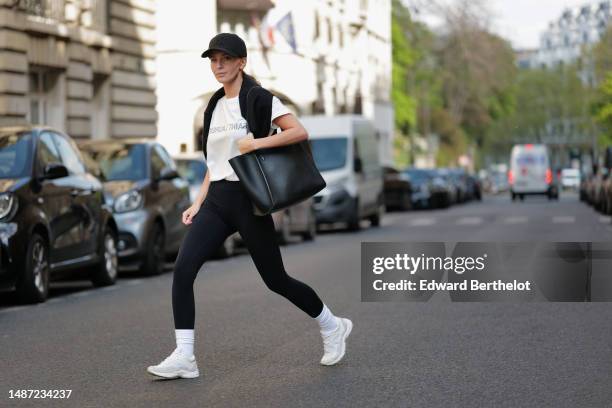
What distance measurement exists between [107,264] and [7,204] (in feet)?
10.1

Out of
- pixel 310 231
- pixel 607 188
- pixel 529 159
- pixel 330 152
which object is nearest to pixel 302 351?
pixel 310 231

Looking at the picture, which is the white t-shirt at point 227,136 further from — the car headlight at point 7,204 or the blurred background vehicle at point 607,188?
the blurred background vehicle at point 607,188

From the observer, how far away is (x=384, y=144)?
243 ft

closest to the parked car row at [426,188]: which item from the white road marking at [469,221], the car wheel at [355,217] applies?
the white road marking at [469,221]

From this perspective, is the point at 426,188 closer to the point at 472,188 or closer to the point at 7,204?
the point at 472,188

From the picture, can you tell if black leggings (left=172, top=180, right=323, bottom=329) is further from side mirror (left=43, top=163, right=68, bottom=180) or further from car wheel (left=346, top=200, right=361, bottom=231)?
car wheel (left=346, top=200, right=361, bottom=231)

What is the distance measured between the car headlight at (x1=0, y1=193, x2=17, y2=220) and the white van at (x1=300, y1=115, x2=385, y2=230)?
1654 centimetres

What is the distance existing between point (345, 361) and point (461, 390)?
4.60 ft

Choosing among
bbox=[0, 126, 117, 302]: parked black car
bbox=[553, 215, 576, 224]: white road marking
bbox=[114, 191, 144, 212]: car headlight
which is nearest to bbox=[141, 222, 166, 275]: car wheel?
bbox=[114, 191, 144, 212]: car headlight

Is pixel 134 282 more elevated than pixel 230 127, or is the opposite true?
pixel 230 127

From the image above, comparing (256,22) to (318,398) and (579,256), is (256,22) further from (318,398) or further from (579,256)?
(318,398)

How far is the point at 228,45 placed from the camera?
8.08m

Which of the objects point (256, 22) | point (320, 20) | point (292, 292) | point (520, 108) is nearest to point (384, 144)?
point (320, 20)

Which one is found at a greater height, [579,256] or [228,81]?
[228,81]
